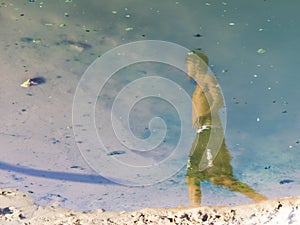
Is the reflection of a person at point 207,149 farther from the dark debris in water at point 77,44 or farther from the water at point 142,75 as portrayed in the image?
the dark debris in water at point 77,44

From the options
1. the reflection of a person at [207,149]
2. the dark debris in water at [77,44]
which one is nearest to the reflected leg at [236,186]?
the reflection of a person at [207,149]

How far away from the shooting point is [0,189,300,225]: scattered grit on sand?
2.41 metres

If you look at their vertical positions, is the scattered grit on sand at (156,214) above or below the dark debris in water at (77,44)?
below

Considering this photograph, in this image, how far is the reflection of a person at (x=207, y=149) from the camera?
264 centimetres

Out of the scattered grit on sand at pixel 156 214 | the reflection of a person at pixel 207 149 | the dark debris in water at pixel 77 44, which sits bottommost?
the scattered grit on sand at pixel 156 214

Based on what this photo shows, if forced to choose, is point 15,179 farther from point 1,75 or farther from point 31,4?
point 31,4

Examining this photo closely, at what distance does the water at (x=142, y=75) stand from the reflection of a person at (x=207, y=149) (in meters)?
0.04

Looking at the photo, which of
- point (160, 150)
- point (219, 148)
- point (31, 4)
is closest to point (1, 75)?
point (31, 4)

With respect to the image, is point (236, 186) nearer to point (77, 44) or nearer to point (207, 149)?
point (207, 149)

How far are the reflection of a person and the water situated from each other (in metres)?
0.04

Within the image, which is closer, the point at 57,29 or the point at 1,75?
the point at 1,75

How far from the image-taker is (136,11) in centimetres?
338

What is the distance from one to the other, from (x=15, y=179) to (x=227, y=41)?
64.5 inches

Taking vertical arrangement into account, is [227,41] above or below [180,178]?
above
